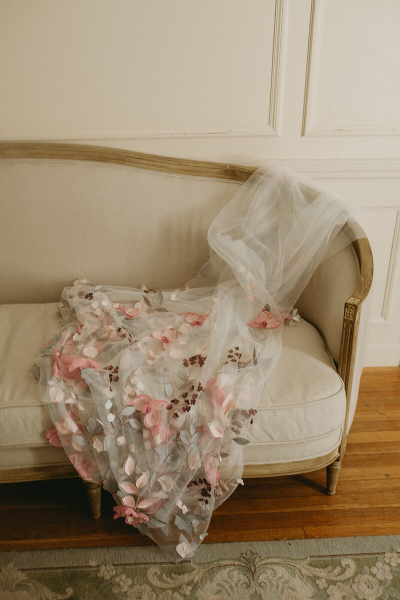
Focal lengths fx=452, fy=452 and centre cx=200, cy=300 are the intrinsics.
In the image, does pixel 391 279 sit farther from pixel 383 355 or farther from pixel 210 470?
pixel 210 470

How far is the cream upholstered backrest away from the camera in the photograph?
5.72ft

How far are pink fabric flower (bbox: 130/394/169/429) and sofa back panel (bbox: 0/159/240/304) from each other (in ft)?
2.35

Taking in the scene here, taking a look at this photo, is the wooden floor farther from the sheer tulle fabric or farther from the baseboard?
the baseboard

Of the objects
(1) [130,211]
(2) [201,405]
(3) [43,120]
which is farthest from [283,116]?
(2) [201,405]

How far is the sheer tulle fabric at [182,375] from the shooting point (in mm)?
1198

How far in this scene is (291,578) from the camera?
4.00 feet

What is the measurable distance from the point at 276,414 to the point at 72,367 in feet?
1.89

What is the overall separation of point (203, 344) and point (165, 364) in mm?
140

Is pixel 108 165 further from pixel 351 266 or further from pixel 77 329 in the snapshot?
pixel 351 266

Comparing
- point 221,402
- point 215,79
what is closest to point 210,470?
point 221,402

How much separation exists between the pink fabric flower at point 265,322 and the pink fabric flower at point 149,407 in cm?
42

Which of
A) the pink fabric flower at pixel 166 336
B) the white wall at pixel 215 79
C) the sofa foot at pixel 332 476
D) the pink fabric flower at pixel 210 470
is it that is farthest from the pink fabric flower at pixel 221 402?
the white wall at pixel 215 79

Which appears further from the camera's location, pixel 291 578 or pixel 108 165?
pixel 108 165

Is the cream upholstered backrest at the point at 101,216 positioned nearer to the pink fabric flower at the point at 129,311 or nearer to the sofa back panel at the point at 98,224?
the sofa back panel at the point at 98,224
